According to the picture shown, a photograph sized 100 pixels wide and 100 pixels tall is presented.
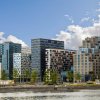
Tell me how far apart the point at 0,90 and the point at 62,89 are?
2586 centimetres

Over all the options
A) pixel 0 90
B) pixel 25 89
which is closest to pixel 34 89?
pixel 25 89

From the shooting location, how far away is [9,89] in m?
179

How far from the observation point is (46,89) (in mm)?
182875

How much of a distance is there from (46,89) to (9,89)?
50.9 ft

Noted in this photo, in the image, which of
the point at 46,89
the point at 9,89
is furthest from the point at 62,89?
→ the point at 9,89

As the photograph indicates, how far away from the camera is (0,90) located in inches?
6865

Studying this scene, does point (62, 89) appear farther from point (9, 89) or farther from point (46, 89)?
point (9, 89)

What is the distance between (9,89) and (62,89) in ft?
71.5

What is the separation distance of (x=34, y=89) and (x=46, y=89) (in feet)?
16.4

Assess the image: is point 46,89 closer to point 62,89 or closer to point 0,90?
point 62,89

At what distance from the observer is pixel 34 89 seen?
7175 inches

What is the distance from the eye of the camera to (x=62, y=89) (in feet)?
597

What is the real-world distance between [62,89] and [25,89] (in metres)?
15.2

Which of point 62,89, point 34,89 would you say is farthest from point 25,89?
point 62,89
